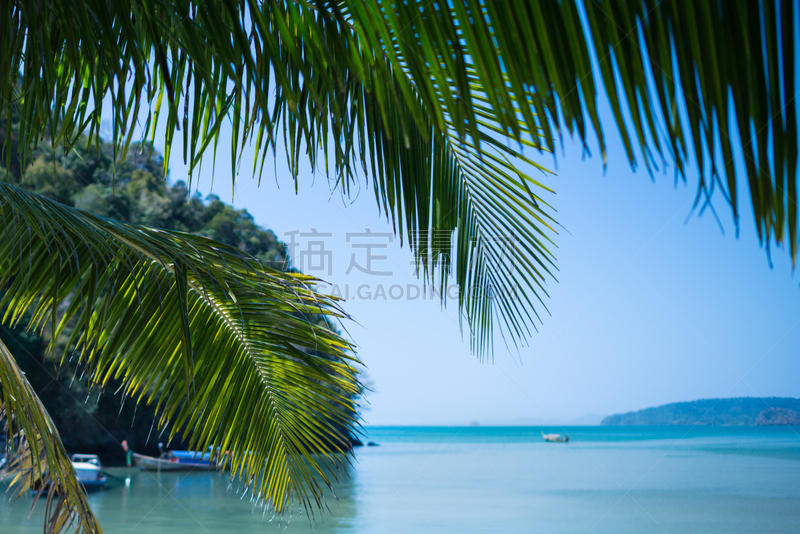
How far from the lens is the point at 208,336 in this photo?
188 centimetres

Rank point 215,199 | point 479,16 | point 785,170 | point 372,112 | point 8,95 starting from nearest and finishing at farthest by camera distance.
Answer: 1. point 785,170
2. point 479,16
3. point 8,95
4. point 372,112
5. point 215,199

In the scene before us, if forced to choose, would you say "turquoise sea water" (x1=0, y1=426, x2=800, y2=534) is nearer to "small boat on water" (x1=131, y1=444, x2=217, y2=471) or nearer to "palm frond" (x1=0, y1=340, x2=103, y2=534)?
"small boat on water" (x1=131, y1=444, x2=217, y2=471)

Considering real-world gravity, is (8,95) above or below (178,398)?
above

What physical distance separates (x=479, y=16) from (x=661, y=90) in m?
0.21

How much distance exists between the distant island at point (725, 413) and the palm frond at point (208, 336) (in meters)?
87.0

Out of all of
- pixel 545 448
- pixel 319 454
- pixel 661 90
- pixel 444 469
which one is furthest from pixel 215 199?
pixel 545 448

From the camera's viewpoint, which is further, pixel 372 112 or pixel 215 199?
pixel 215 199

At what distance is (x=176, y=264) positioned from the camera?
1495 millimetres

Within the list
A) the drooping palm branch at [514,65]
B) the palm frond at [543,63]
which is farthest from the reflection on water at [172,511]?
the palm frond at [543,63]

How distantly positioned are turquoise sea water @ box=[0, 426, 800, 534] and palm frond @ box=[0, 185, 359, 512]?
20.6 ft

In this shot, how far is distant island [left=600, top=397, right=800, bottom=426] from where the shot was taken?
72.0 meters

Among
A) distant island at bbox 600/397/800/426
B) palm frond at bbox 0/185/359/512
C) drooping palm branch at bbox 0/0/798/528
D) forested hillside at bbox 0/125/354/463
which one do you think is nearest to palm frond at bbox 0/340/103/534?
palm frond at bbox 0/185/359/512

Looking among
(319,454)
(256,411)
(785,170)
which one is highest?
(785,170)

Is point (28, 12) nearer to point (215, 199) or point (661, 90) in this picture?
point (661, 90)
